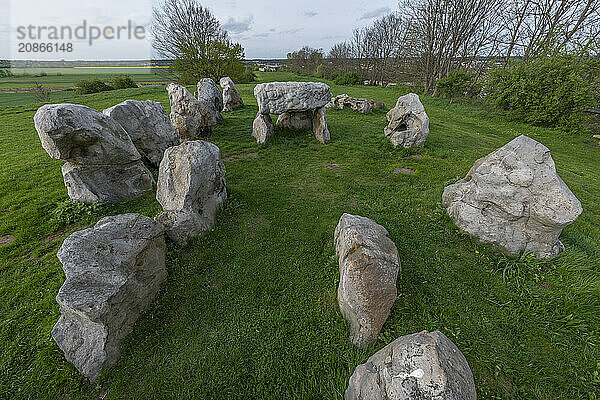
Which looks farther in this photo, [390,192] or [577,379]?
[390,192]

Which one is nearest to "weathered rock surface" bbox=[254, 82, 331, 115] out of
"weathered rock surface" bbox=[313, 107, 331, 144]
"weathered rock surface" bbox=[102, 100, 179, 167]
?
"weathered rock surface" bbox=[313, 107, 331, 144]

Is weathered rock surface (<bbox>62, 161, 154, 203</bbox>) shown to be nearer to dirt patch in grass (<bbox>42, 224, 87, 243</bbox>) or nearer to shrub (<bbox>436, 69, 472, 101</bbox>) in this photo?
dirt patch in grass (<bbox>42, 224, 87, 243</bbox>)

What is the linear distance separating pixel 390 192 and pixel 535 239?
328 cm

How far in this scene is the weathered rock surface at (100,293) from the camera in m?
3.24

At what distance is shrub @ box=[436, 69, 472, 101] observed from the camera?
69.4 ft

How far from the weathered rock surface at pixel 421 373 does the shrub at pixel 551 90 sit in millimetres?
19282

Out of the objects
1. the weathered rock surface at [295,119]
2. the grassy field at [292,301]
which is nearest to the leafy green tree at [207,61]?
the weathered rock surface at [295,119]

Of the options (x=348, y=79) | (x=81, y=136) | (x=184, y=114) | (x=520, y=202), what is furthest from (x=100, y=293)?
(x=348, y=79)

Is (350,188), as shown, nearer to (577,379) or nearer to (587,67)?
(577,379)

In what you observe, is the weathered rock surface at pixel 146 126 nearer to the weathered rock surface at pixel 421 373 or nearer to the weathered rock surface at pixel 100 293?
the weathered rock surface at pixel 100 293

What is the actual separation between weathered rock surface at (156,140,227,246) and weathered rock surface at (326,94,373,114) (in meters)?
12.4

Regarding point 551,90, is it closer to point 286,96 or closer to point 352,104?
point 352,104

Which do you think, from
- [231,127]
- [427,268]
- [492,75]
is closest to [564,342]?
[427,268]

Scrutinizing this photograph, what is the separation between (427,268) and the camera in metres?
4.73
